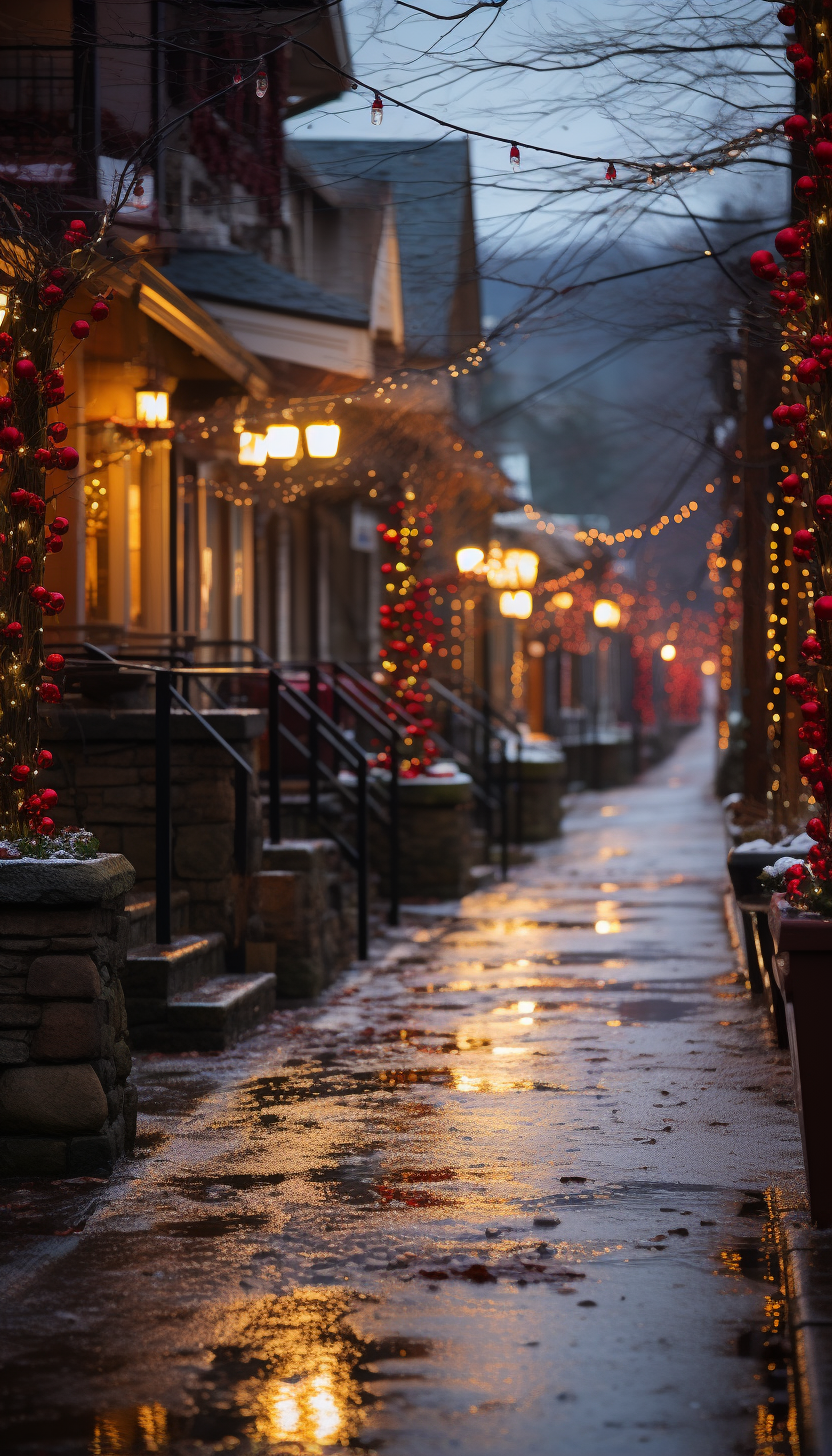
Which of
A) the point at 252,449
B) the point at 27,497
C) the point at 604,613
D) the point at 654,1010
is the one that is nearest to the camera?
the point at 27,497

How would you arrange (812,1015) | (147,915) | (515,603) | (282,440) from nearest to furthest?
(812,1015)
(147,915)
(282,440)
(515,603)

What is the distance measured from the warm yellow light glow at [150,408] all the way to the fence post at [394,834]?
10.2 ft

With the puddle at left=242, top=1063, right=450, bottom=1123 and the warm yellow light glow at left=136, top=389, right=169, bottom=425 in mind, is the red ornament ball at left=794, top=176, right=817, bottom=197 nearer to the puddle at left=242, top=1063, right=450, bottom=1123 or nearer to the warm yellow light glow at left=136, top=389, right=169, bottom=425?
the puddle at left=242, top=1063, right=450, bottom=1123

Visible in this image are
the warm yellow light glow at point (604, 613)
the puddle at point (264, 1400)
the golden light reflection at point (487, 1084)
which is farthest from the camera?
the warm yellow light glow at point (604, 613)

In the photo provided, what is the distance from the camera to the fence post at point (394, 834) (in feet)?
45.9

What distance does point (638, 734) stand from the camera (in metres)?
46.3

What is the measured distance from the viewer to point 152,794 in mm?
10180

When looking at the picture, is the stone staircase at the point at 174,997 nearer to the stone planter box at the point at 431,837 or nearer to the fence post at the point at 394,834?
the fence post at the point at 394,834

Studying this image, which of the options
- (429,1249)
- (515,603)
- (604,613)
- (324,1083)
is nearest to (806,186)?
(429,1249)

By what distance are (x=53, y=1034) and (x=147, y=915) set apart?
3075 millimetres

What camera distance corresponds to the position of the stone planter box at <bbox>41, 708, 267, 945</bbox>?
33.3ft

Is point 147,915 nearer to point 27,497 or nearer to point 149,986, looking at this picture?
point 149,986

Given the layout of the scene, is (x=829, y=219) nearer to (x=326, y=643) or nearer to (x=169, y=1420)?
(x=169, y=1420)

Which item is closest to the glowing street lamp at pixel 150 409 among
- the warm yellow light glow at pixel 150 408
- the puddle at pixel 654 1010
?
the warm yellow light glow at pixel 150 408
